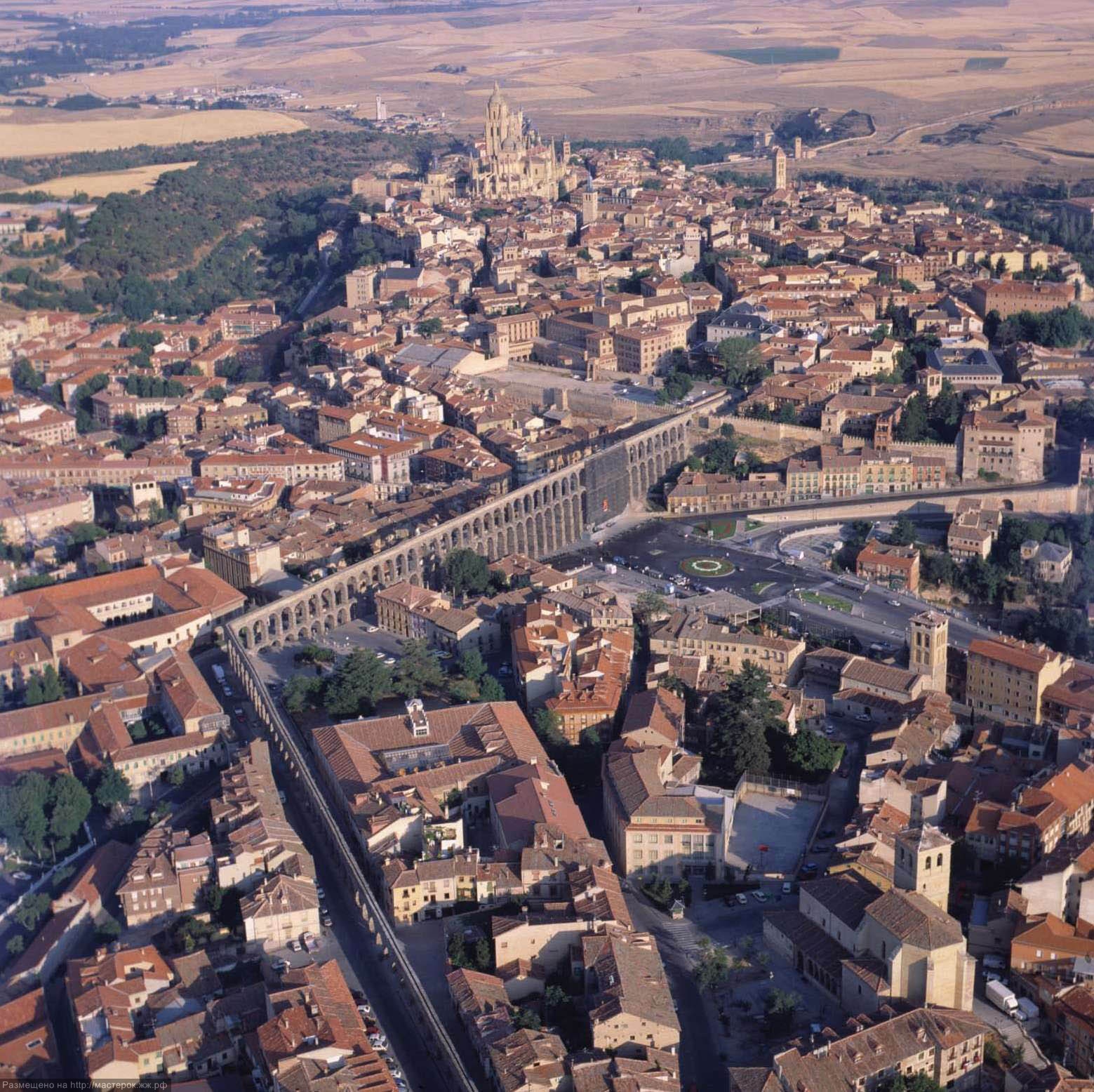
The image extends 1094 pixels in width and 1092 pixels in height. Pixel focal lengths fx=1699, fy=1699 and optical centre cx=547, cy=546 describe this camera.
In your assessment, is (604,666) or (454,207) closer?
(604,666)

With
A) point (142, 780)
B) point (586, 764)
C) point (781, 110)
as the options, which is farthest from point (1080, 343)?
point (781, 110)

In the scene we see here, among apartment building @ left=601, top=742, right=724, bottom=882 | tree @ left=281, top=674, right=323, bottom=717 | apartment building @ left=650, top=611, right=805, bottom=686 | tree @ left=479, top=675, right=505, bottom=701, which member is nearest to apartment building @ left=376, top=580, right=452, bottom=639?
tree @ left=281, top=674, right=323, bottom=717

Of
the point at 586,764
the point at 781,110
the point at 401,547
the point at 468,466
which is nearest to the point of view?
the point at 586,764

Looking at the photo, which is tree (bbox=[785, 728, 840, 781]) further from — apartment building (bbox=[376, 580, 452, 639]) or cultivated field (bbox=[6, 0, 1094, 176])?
cultivated field (bbox=[6, 0, 1094, 176])

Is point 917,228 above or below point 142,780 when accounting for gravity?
above

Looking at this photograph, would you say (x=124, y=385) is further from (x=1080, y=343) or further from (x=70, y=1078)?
(x=70, y=1078)

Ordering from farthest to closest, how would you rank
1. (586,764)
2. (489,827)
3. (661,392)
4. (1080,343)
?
(1080,343)
(661,392)
(586,764)
(489,827)

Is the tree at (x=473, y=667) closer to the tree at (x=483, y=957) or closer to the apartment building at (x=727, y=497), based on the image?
the tree at (x=483, y=957)
